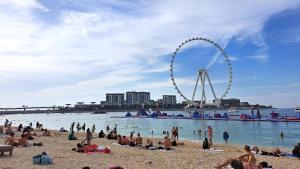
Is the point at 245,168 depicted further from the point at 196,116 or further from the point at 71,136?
the point at 196,116

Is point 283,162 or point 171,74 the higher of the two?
point 171,74

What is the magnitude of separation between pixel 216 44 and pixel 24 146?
60555mm

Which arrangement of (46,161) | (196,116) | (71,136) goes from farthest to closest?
(196,116)
(71,136)
(46,161)

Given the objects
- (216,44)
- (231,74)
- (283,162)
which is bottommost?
(283,162)

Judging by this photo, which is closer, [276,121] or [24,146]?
[24,146]

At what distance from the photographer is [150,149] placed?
23.5m

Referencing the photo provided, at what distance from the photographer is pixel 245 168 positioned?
12.0 metres

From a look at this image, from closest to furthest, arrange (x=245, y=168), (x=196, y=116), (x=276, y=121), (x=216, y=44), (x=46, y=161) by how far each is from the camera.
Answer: (x=245, y=168), (x=46, y=161), (x=276, y=121), (x=216, y=44), (x=196, y=116)

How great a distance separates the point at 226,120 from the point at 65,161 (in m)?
68.9

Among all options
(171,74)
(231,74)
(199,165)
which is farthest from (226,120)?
(199,165)

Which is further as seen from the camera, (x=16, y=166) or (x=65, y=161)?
(x=65, y=161)

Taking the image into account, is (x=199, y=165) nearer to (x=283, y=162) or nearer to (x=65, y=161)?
(x=283, y=162)

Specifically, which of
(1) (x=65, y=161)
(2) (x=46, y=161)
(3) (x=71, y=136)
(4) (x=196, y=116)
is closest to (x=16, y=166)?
(2) (x=46, y=161)

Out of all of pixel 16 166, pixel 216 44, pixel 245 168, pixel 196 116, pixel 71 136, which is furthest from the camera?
pixel 196 116
